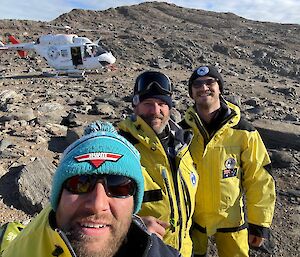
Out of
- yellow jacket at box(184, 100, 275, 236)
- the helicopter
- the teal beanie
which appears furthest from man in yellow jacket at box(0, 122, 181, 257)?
the helicopter

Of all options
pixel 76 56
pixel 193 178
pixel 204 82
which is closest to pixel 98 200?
pixel 193 178

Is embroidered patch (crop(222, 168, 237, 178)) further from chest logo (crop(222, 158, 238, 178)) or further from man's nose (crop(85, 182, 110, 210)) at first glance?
man's nose (crop(85, 182, 110, 210))

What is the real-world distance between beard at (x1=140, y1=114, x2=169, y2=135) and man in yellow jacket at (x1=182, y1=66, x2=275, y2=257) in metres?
0.63

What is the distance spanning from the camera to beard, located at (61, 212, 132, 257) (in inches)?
64.1

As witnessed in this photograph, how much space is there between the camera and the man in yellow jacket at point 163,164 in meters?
2.77

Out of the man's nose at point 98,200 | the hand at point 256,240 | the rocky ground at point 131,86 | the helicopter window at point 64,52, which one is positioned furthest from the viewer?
the helicopter window at point 64,52

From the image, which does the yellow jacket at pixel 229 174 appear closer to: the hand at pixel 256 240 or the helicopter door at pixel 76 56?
the hand at pixel 256 240

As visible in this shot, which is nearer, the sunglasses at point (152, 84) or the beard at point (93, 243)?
the beard at point (93, 243)

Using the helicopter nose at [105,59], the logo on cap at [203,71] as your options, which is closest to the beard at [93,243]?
the logo on cap at [203,71]

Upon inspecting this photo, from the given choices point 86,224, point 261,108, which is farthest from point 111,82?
point 86,224

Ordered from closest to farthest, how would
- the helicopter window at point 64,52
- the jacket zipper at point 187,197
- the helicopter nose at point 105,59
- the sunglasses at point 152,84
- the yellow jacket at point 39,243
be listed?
the yellow jacket at point 39,243 < the jacket zipper at point 187,197 < the sunglasses at point 152,84 < the helicopter nose at point 105,59 < the helicopter window at point 64,52

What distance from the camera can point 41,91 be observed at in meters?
14.2

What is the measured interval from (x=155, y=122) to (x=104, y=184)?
1301 millimetres

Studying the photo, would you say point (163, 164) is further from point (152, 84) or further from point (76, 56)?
point (76, 56)
